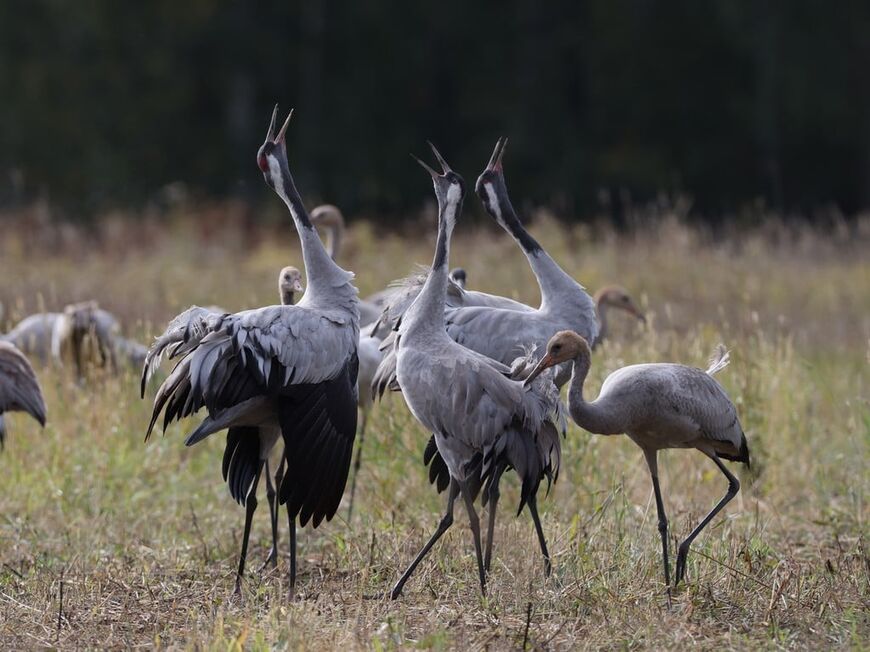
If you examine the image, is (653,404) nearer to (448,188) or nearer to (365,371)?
(448,188)

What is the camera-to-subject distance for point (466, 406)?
196 inches

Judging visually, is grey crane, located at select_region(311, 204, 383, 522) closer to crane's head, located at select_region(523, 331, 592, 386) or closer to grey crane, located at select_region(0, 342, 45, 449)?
crane's head, located at select_region(523, 331, 592, 386)

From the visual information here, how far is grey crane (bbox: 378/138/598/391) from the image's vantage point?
5816mm

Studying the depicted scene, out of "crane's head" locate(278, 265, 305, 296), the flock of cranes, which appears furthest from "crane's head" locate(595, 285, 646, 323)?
the flock of cranes

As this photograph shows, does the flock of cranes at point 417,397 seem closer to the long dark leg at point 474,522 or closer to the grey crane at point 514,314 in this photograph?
the long dark leg at point 474,522

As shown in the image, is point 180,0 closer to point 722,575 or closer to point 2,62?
point 2,62

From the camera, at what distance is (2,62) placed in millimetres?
25078

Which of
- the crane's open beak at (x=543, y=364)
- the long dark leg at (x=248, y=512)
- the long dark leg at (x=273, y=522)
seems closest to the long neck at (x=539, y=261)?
the crane's open beak at (x=543, y=364)

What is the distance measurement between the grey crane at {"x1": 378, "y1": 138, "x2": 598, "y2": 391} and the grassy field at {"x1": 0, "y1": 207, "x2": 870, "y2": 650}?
66 centimetres

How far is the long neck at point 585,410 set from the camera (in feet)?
16.6

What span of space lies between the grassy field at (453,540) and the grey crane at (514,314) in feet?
2.17

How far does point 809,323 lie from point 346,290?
7.49 m

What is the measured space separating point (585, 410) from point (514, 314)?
90 centimetres

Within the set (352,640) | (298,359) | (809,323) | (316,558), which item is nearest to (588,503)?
(316,558)
